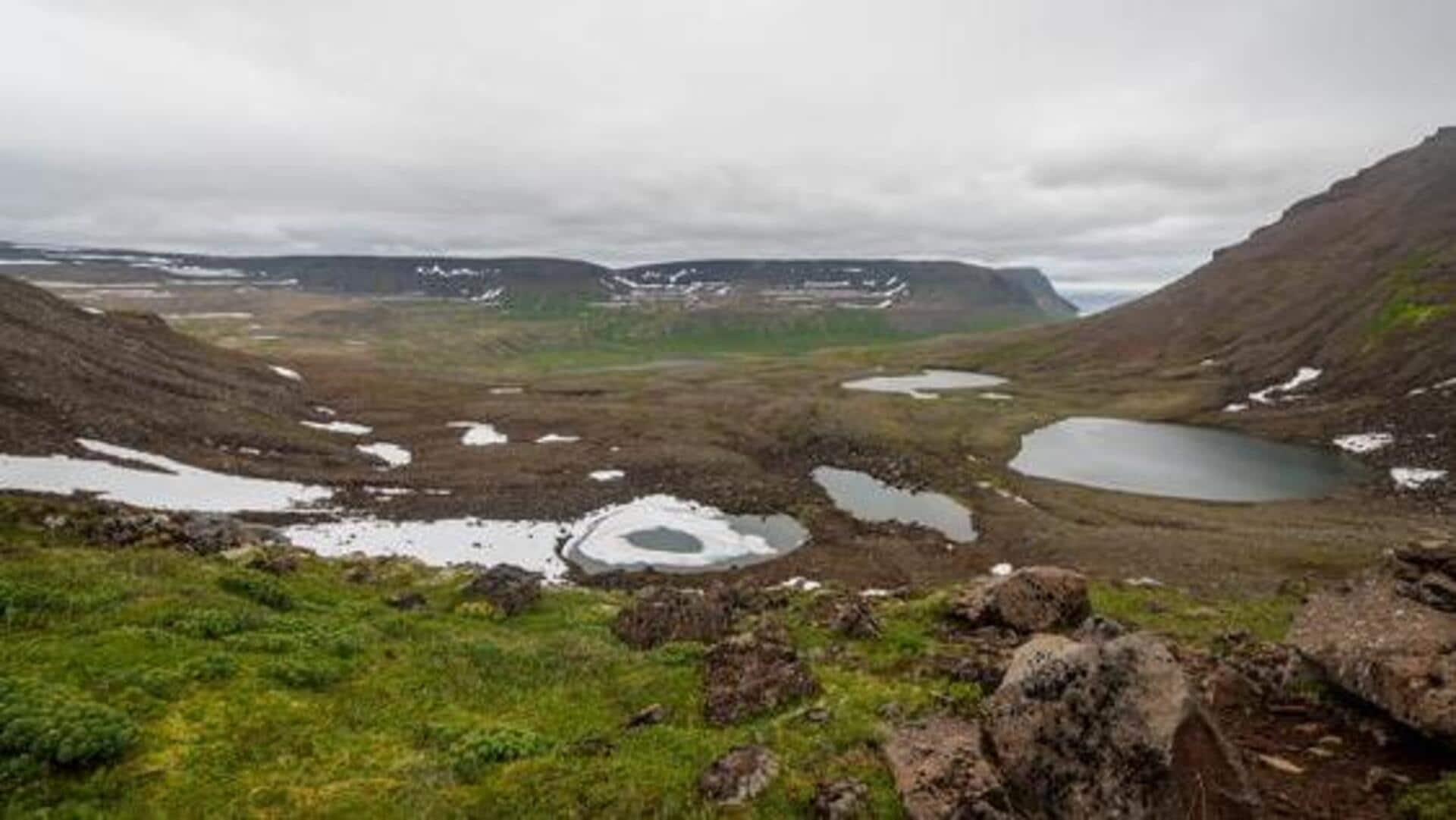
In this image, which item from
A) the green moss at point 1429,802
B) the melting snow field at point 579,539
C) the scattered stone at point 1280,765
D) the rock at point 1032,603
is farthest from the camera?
the melting snow field at point 579,539

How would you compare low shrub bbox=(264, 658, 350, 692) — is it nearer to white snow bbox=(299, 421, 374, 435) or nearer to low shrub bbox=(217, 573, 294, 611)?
low shrub bbox=(217, 573, 294, 611)

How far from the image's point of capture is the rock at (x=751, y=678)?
17.8 metres

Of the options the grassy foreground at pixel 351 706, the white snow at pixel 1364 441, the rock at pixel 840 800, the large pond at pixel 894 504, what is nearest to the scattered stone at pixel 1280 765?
the grassy foreground at pixel 351 706

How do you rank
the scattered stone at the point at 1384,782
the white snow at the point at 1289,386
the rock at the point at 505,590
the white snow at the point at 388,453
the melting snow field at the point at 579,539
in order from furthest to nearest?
the white snow at the point at 1289,386, the white snow at the point at 388,453, the melting snow field at the point at 579,539, the rock at the point at 505,590, the scattered stone at the point at 1384,782

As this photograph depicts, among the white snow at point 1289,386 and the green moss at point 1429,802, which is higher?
the green moss at point 1429,802

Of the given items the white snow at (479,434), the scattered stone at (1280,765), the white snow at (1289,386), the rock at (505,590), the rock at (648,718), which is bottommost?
the white snow at (479,434)

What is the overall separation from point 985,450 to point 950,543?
4609 cm

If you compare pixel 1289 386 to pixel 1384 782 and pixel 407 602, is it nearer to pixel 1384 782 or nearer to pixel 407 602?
pixel 407 602

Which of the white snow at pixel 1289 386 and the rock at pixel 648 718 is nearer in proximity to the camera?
the rock at pixel 648 718

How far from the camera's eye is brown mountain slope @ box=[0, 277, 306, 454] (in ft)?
242

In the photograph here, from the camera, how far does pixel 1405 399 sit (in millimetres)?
125062

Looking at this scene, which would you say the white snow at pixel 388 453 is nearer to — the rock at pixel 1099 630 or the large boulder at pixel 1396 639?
the rock at pixel 1099 630

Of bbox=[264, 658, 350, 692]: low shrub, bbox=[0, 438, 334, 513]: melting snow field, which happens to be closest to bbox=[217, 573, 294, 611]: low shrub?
bbox=[264, 658, 350, 692]: low shrub

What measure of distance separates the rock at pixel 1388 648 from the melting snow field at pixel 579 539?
46247mm
